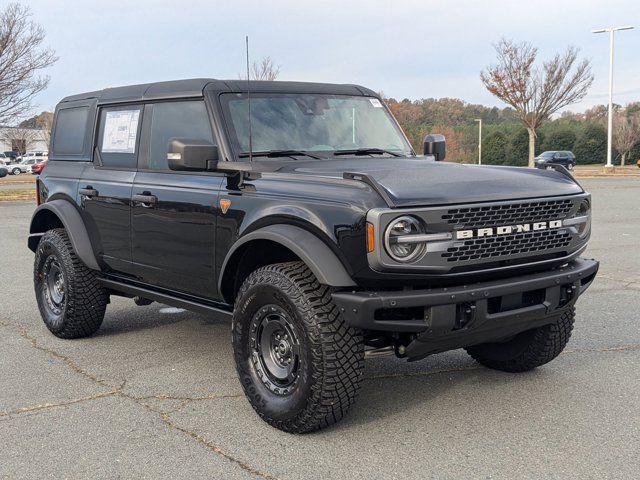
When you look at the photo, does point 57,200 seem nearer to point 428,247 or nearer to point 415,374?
point 415,374

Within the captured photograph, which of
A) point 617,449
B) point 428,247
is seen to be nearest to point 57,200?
point 428,247

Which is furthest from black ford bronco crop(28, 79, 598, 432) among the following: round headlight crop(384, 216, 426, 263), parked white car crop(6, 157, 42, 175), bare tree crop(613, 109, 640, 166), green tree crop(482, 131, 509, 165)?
parked white car crop(6, 157, 42, 175)

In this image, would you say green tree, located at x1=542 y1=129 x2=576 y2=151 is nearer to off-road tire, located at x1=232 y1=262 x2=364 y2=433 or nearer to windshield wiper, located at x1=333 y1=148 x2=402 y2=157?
windshield wiper, located at x1=333 y1=148 x2=402 y2=157

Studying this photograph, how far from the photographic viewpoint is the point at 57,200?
19.5ft

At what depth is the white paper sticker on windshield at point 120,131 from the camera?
5.30m

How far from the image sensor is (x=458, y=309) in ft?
11.6

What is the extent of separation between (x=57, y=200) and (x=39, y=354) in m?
1.29

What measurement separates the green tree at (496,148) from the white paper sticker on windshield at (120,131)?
5724cm

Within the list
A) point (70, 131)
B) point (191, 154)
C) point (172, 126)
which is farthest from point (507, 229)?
point (70, 131)

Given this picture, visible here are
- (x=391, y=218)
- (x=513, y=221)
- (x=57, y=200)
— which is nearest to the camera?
(x=391, y=218)

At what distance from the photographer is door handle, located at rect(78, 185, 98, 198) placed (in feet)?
18.0

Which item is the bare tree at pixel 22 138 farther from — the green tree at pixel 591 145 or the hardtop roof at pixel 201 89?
the hardtop roof at pixel 201 89

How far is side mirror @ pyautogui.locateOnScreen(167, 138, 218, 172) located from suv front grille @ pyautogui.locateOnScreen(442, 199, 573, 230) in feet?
5.03

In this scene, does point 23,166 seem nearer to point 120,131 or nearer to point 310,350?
point 120,131
